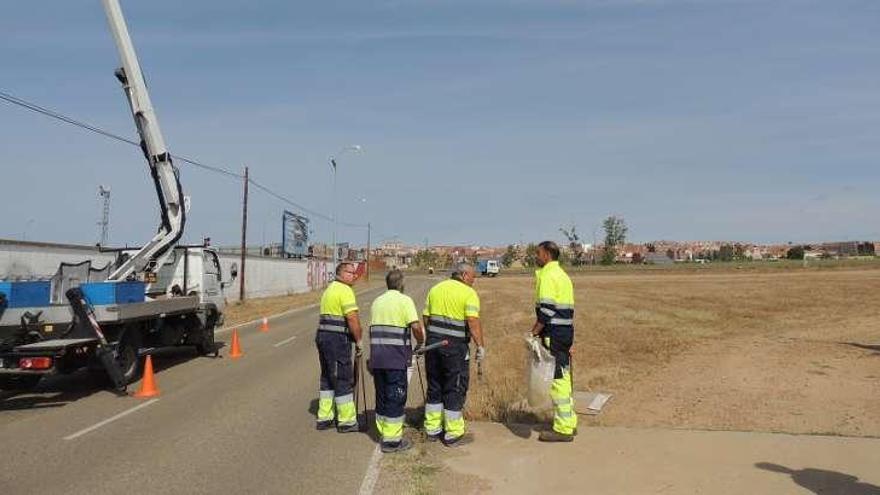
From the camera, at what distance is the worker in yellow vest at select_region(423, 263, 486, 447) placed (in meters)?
7.82

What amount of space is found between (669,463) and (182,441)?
4.90 metres

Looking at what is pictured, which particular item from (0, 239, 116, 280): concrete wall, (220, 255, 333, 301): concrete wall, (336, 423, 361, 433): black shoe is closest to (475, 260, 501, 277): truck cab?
(220, 255, 333, 301): concrete wall

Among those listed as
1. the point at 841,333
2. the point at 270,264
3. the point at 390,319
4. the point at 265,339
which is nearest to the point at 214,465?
the point at 390,319

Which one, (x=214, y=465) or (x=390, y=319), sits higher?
(x=390, y=319)

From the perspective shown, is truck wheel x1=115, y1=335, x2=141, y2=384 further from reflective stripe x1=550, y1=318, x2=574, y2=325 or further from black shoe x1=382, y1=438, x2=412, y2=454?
reflective stripe x1=550, y1=318, x2=574, y2=325

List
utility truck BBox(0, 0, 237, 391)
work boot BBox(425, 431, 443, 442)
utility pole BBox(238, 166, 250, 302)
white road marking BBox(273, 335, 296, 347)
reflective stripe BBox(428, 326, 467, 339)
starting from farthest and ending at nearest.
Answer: utility pole BBox(238, 166, 250, 302), white road marking BBox(273, 335, 296, 347), utility truck BBox(0, 0, 237, 391), work boot BBox(425, 431, 443, 442), reflective stripe BBox(428, 326, 467, 339)

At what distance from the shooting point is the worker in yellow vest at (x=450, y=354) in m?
7.82

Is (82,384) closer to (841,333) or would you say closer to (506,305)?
(841,333)

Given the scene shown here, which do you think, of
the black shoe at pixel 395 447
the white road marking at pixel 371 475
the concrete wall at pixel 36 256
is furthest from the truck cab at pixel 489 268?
the white road marking at pixel 371 475

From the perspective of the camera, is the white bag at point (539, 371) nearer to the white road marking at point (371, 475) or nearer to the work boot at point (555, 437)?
the work boot at point (555, 437)

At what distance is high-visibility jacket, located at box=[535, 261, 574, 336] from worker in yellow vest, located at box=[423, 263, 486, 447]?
25.5 inches

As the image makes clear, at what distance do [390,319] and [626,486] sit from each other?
2739mm

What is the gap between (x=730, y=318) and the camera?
974 inches

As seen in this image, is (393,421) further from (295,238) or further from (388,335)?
(295,238)
